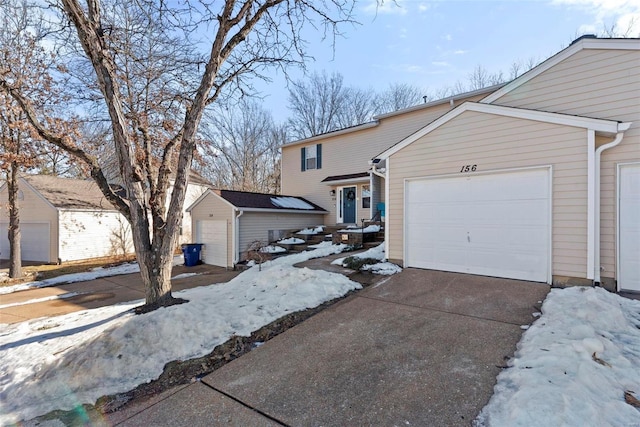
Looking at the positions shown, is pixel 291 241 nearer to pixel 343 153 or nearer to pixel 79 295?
pixel 343 153

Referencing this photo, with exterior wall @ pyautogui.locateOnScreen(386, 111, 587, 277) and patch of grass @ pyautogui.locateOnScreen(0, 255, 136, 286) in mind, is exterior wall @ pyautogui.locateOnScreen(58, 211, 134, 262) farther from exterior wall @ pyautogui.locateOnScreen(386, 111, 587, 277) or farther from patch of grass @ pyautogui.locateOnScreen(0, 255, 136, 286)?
exterior wall @ pyautogui.locateOnScreen(386, 111, 587, 277)

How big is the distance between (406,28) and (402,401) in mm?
7173

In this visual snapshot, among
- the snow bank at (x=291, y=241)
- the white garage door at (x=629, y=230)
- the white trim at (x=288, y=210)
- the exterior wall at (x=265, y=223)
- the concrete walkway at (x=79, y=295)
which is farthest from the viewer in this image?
the snow bank at (x=291, y=241)

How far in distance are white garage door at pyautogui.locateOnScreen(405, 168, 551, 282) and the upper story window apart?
29.5 feet

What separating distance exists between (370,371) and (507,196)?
4619mm

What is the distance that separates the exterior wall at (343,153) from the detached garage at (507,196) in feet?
19.6

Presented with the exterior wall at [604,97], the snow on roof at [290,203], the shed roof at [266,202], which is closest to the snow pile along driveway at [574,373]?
the exterior wall at [604,97]

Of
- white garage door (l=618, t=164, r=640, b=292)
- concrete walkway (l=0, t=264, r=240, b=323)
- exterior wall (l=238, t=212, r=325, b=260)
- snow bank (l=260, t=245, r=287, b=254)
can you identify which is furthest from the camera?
exterior wall (l=238, t=212, r=325, b=260)

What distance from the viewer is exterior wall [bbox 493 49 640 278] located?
17.3 ft

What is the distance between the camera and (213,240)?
Answer: 42.4 feet

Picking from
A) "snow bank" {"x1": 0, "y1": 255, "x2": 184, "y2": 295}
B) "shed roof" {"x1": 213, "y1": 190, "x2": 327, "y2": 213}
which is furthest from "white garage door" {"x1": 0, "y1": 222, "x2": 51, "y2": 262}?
"shed roof" {"x1": 213, "y1": 190, "x2": 327, "y2": 213}

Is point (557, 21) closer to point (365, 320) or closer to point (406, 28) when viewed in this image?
point (406, 28)

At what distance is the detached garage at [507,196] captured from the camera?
5152 millimetres

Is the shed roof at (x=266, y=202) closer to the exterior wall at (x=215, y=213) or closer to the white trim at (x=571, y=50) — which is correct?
the exterior wall at (x=215, y=213)
